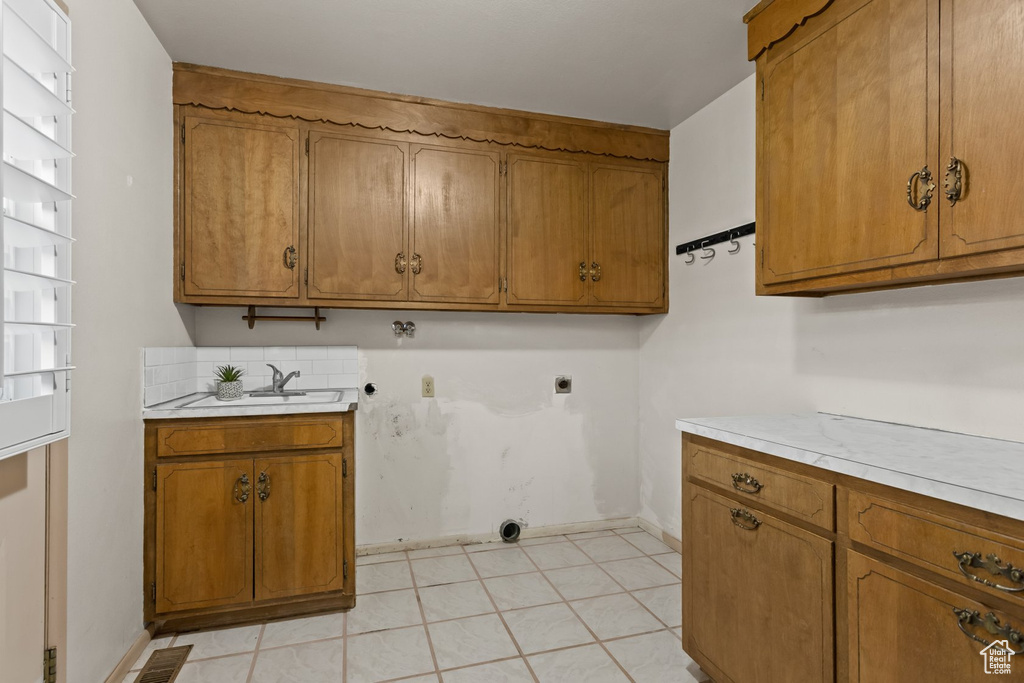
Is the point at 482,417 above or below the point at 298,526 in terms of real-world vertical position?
above

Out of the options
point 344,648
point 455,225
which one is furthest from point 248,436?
point 455,225

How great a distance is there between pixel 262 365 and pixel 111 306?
3.34 ft

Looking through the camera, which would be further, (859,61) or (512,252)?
(512,252)

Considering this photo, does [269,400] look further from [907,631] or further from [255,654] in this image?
[907,631]

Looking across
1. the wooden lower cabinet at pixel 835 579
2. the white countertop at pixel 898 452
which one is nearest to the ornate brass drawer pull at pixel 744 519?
the wooden lower cabinet at pixel 835 579

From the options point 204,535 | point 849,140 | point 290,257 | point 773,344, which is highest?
point 849,140

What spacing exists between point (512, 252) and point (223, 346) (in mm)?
1664

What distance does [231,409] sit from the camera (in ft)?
7.23

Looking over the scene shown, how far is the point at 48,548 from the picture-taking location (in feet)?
4.68

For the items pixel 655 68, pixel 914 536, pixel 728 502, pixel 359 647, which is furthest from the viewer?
pixel 655 68

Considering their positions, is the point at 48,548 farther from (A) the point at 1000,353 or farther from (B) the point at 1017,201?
(A) the point at 1000,353

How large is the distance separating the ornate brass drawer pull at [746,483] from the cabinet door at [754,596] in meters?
0.07

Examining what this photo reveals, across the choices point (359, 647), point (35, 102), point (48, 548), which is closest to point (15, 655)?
point (48, 548)

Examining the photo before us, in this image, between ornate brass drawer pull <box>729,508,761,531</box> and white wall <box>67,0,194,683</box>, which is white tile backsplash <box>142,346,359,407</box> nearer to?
white wall <box>67,0,194,683</box>
